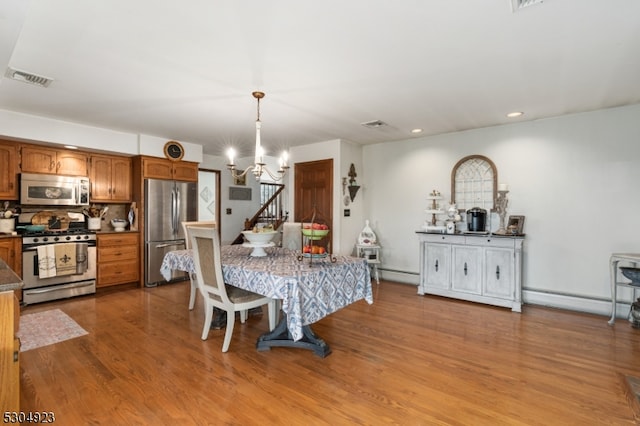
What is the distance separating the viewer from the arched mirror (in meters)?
4.62

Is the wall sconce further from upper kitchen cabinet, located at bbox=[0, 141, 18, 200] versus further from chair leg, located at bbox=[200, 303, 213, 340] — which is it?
upper kitchen cabinet, located at bbox=[0, 141, 18, 200]

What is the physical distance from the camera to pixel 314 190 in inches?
226

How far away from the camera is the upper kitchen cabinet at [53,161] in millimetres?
4363

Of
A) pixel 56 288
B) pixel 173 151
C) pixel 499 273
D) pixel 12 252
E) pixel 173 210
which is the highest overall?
pixel 173 151

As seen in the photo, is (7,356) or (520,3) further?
(520,3)

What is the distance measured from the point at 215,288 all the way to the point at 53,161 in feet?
11.8

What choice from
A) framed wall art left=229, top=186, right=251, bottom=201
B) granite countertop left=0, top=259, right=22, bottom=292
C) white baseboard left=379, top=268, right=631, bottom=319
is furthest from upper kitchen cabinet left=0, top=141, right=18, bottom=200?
white baseboard left=379, top=268, right=631, bottom=319

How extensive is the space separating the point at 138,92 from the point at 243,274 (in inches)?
84.9

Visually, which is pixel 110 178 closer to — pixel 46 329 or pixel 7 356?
pixel 46 329

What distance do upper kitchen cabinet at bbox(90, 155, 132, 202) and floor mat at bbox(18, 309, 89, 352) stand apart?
6.21 feet

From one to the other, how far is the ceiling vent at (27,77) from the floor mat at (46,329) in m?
2.28

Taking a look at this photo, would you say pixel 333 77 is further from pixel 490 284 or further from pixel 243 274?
pixel 490 284

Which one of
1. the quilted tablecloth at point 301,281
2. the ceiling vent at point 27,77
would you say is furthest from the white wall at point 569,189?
the ceiling vent at point 27,77

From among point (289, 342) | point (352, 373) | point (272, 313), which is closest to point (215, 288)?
point (272, 313)
